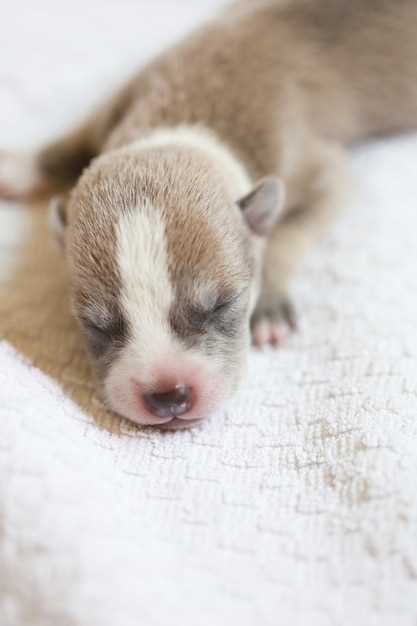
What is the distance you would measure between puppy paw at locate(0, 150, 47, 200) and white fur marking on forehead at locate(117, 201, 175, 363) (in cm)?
110

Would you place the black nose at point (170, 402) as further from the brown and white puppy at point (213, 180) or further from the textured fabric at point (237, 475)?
the textured fabric at point (237, 475)

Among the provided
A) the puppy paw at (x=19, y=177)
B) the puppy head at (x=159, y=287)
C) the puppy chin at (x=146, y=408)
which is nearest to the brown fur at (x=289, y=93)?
the puppy paw at (x=19, y=177)

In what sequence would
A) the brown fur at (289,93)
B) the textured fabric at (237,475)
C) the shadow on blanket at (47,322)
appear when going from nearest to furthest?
the textured fabric at (237,475) → the shadow on blanket at (47,322) → the brown fur at (289,93)

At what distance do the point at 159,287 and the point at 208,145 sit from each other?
2.69 feet

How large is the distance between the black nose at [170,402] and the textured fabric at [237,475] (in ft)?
0.35

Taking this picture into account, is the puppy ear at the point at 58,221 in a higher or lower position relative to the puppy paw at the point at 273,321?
higher

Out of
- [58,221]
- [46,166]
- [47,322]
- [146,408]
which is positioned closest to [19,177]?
[46,166]

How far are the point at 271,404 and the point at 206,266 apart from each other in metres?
0.43

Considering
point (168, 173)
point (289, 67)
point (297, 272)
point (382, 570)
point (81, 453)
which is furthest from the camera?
point (289, 67)

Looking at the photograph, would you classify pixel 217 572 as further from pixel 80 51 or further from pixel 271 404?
pixel 80 51

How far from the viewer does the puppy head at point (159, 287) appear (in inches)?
65.1

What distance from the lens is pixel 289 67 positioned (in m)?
2.69

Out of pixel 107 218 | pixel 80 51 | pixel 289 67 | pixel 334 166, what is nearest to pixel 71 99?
pixel 80 51

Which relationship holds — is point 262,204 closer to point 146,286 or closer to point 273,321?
point 273,321
